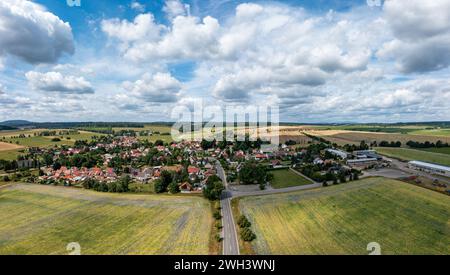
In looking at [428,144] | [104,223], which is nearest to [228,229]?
[104,223]

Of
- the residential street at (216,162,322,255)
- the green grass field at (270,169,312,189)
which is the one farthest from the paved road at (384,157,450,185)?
the residential street at (216,162,322,255)

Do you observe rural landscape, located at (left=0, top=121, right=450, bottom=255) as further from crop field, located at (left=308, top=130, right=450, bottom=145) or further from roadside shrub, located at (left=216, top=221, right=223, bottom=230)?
crop field, located at (left=308, top=130, right=450, bottom=145)

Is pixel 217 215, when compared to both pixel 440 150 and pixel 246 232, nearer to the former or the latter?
pixel 246 232

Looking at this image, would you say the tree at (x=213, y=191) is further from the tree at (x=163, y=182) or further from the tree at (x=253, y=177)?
the tree at (x=163, y=182)

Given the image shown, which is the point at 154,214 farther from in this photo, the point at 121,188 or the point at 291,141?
the point at 291,141

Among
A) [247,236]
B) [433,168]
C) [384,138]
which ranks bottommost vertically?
[247,236]
